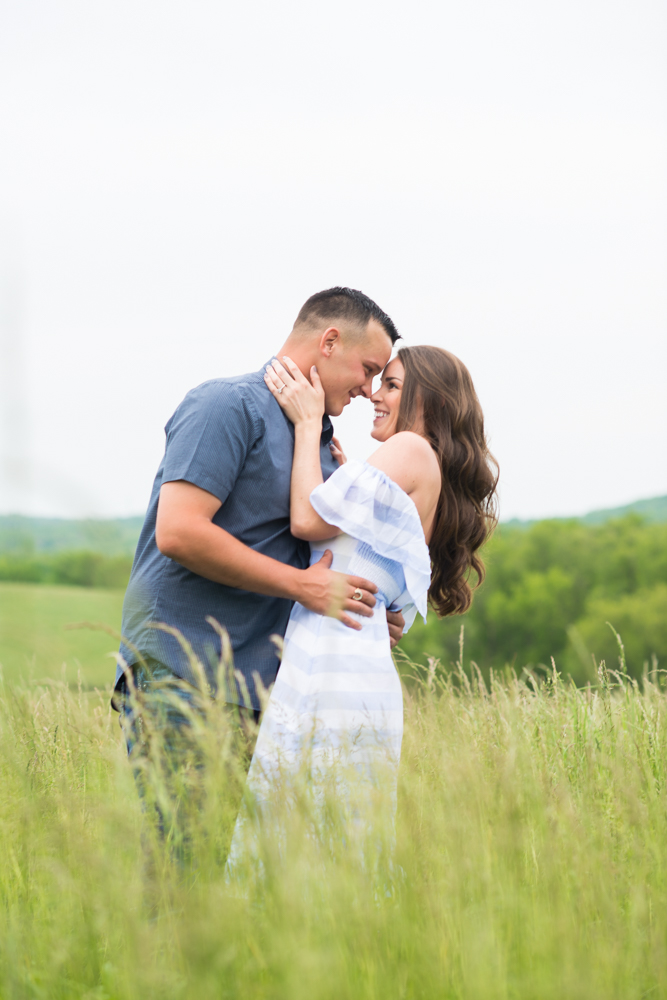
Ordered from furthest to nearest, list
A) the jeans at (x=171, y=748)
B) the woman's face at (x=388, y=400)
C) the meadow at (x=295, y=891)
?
the woman's face at (x=388, y=400) < the jeans at (x=171, y=748) < the meadow at (x=295, y=891)

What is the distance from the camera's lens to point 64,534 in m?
1.16

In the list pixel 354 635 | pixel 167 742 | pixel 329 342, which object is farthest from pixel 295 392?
pixel 167 742

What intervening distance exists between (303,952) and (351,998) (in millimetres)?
178

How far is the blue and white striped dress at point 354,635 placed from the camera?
2758 mm

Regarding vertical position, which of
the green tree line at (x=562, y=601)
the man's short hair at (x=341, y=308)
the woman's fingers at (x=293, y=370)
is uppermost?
the man's short hair at (x=341, y=308)

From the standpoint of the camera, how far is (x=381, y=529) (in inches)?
124

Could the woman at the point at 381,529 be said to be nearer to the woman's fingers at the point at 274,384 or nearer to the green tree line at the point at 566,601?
the woman's fingers at the point at 274,384

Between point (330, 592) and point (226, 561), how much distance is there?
41 cm

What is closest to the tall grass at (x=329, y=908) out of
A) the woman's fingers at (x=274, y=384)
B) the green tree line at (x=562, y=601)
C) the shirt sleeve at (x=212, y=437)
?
the shirt sleeve at (x=212, y=437)

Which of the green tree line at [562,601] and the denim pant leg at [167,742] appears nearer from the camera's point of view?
the denim pant leg at [167,742]

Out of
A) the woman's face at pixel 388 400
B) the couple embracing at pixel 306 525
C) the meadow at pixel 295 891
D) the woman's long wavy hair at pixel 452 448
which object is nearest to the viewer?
the meadow at pixel 295 891

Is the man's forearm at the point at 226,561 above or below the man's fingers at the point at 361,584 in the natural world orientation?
above

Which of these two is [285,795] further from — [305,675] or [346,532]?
[346,532]

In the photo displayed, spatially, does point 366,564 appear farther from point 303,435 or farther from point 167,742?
point 167,742
